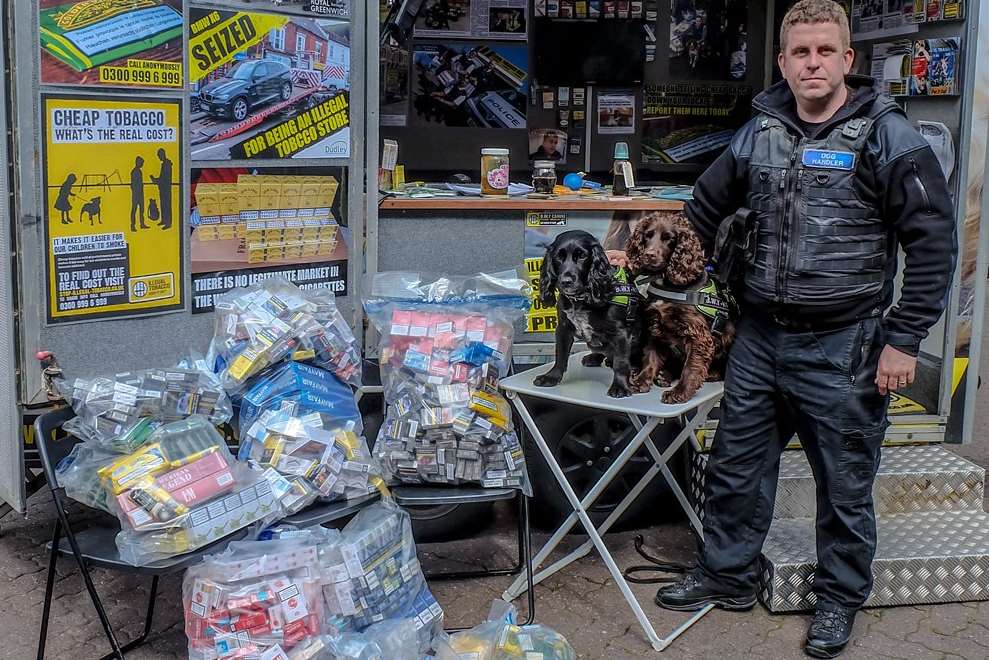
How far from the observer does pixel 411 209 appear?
492cm

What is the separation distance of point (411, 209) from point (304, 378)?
1204 mm

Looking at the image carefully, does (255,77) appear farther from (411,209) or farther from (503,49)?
(503,49)

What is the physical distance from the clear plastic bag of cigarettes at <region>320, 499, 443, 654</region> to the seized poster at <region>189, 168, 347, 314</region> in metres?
1.21

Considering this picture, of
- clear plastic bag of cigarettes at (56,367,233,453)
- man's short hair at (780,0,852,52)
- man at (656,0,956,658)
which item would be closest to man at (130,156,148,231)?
clear plastic bag of cigarettes at (56,367,233,453)

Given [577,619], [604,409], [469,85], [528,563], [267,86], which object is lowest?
[577,619]

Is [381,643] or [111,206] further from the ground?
[111,206]

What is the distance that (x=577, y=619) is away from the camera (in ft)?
13.5

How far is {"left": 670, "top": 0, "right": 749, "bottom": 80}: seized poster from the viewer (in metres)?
7.20

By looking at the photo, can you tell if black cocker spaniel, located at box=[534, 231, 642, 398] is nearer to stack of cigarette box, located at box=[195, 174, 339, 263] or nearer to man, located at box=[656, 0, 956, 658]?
man, located at box=[656, 0, 956, 658]

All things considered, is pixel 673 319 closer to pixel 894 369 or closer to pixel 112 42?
pixel 894 369

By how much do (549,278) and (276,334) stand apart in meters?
0.96

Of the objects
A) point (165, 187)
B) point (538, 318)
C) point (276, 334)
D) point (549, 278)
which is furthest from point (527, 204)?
point (165, 187)

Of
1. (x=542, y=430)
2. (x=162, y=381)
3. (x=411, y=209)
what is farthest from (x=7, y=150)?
(x=542, y=430)

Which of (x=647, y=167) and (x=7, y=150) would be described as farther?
(x=647, y=167)
